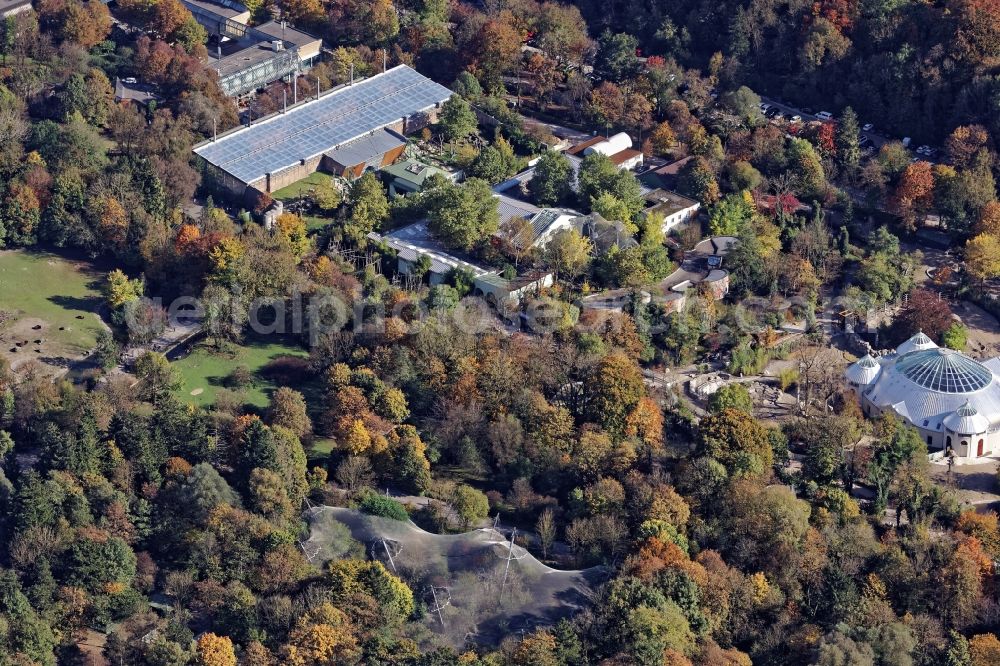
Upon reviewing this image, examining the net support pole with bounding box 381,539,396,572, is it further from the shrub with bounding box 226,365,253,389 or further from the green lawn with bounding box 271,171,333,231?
the green lawn with bounding box 271,171,333,231

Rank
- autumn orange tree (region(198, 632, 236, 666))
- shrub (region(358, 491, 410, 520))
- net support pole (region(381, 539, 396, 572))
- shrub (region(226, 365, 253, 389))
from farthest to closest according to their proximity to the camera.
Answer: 1. shrub (region(226, 365, 253, 389))
2. shrub (region(358, 491, 410, 520))
3. net support pole (region(381, 539, 396, 572))
4. autumn orange tree (region(198, 632, 236, 666))

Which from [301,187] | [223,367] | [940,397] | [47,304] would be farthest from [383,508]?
[301,187]

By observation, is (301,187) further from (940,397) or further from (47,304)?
(940,397)

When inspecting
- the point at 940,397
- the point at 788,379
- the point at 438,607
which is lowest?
the point at 438,607

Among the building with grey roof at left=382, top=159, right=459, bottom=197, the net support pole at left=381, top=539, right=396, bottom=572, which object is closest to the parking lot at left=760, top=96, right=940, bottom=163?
the building with grey roof at left=382, top=159, right=459, bottom=197

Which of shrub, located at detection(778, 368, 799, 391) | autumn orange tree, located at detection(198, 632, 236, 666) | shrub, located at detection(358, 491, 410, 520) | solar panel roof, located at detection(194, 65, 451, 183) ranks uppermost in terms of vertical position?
solar panel roof, located at detection(194, 65, 451, 183)

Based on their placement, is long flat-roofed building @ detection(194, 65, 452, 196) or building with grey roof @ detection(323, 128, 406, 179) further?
building with grey roof @ detection(323, 128, 406, 179)
